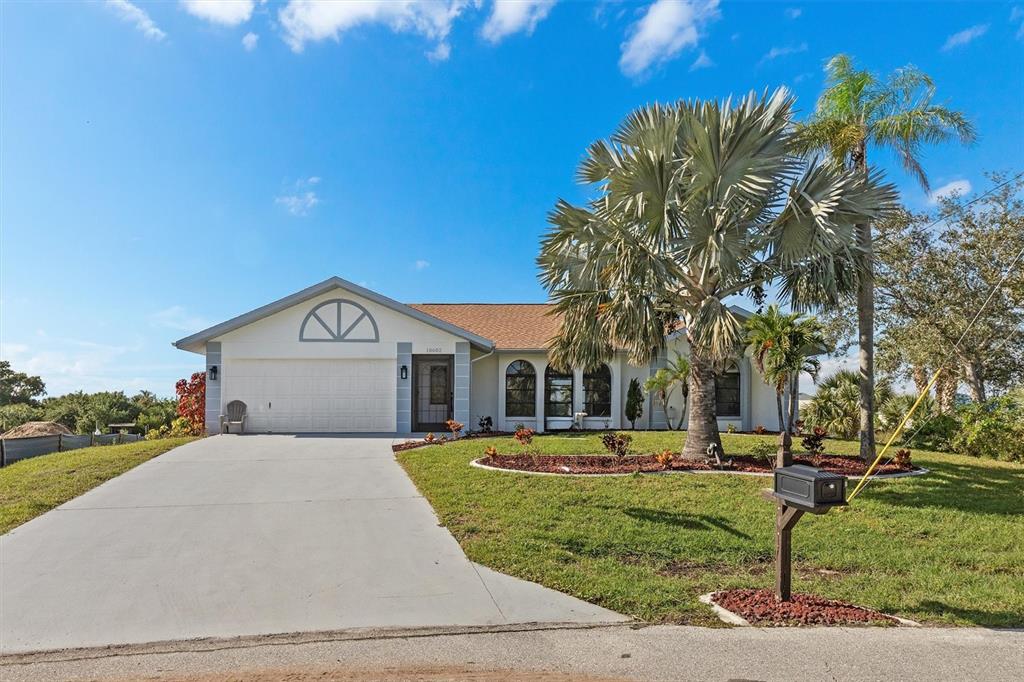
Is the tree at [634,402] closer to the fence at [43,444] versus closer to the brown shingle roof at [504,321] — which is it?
the brown shingle roof at [504,321]

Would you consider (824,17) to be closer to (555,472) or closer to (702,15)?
(702,15)

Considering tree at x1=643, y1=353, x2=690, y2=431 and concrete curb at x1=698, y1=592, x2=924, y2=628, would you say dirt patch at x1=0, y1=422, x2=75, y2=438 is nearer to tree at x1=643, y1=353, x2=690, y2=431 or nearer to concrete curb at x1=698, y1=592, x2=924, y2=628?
tree at x1=643, y1=353, x2=690, y2=431

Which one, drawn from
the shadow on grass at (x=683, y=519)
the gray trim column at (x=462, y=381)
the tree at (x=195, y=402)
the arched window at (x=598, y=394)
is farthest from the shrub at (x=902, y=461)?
the tree at (x=195, y=402)

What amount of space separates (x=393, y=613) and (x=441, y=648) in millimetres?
769

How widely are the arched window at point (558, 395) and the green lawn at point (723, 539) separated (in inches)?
328

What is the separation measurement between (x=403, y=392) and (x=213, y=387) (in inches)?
204

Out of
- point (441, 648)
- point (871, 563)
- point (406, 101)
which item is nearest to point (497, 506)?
point (441, 648)

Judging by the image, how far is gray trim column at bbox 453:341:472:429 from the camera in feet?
54.9

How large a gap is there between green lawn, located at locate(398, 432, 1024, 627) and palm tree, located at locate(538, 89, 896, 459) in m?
2.72

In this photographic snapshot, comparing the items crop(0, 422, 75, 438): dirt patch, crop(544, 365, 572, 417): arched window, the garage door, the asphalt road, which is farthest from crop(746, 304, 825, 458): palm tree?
crop(0, 422, 75, 438): dirt patch

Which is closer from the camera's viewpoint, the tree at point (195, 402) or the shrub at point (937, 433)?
the shrub at point (937, 433)

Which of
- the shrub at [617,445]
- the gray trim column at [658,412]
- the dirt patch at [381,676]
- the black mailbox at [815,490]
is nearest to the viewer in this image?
the dirt patch at [381,676]

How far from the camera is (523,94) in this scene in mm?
14695

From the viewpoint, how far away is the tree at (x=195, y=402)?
17203 mm
